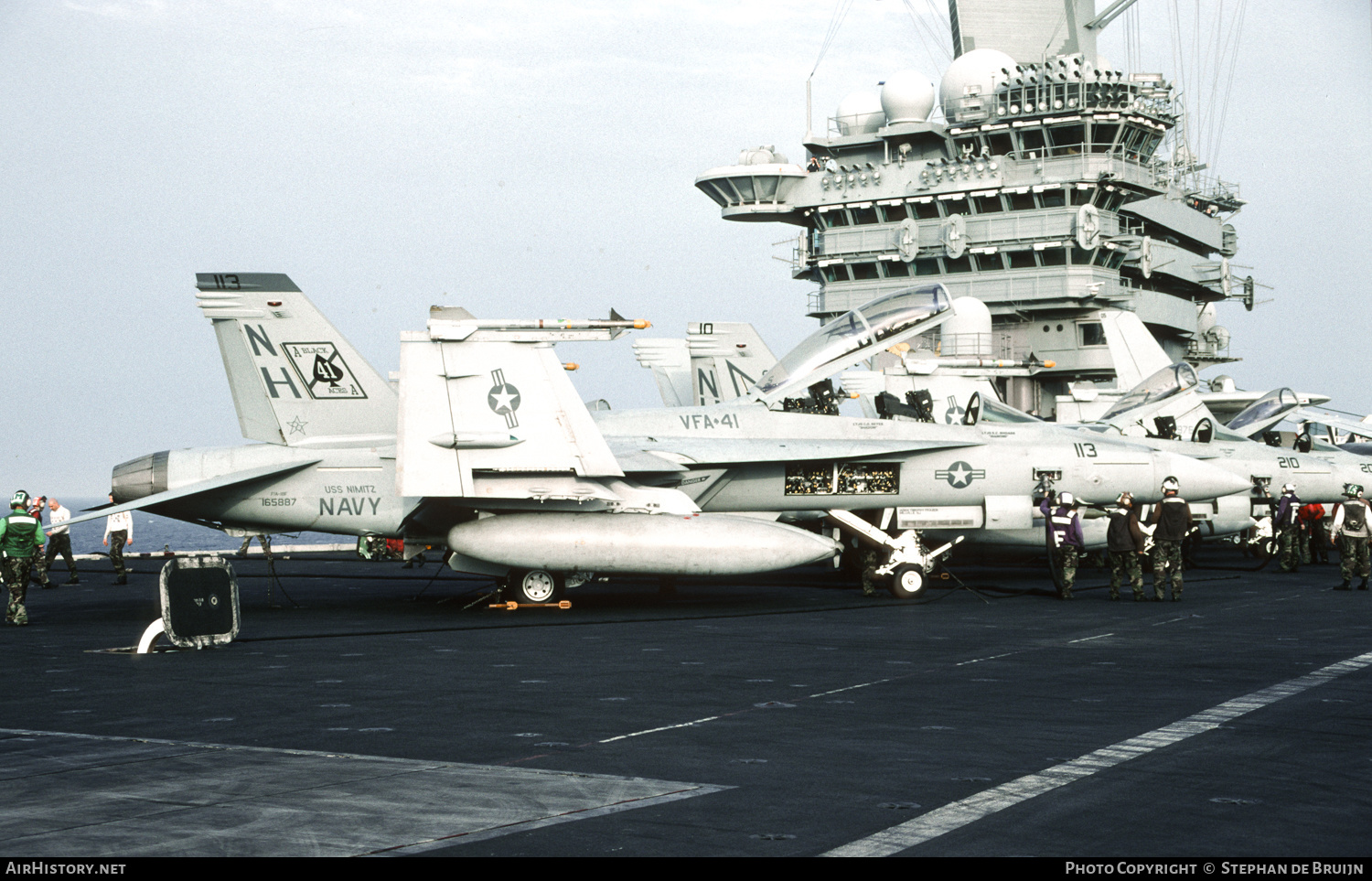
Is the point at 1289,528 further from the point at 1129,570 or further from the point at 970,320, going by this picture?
the point at 970,320

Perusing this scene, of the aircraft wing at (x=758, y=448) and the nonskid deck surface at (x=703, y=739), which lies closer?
the nonskid deck surface at (x=703, y=739)

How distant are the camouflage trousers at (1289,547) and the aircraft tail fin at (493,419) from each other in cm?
1459

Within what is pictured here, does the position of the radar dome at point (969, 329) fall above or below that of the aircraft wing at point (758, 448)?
above

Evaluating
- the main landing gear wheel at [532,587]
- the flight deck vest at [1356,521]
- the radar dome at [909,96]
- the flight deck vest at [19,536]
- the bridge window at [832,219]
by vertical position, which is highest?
the radar dome at [909,96]

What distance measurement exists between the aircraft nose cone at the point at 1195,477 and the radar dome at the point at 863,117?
1160 inches

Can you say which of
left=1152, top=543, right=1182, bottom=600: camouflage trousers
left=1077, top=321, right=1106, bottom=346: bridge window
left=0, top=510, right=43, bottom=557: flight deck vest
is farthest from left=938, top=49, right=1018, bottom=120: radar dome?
left=0, top=510, right=43, bottom=557: flight deck vest

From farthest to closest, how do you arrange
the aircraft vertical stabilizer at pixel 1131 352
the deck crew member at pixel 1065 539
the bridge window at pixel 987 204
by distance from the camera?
the bridge window at pixel 987 204, the aircraft vertical stabilizer at pixel 1131 352, the deck crew member at pixel 1065 539

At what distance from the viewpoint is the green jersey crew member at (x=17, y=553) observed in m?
14.8

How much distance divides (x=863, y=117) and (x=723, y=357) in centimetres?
1864

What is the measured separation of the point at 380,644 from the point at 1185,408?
17.5 meters

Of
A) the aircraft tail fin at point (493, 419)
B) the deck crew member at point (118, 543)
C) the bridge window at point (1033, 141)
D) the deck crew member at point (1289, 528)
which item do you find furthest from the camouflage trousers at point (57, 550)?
the bridge window at point (1033, 141)

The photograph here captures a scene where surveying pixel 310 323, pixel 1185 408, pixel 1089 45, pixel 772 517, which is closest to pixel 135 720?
pixel 310 323

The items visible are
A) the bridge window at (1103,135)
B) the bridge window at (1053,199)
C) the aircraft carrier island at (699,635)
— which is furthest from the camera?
the bridge window at (1053,199)

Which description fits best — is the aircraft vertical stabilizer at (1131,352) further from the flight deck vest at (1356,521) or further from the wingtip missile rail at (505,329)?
the wingtip missile rail at (505,329)
